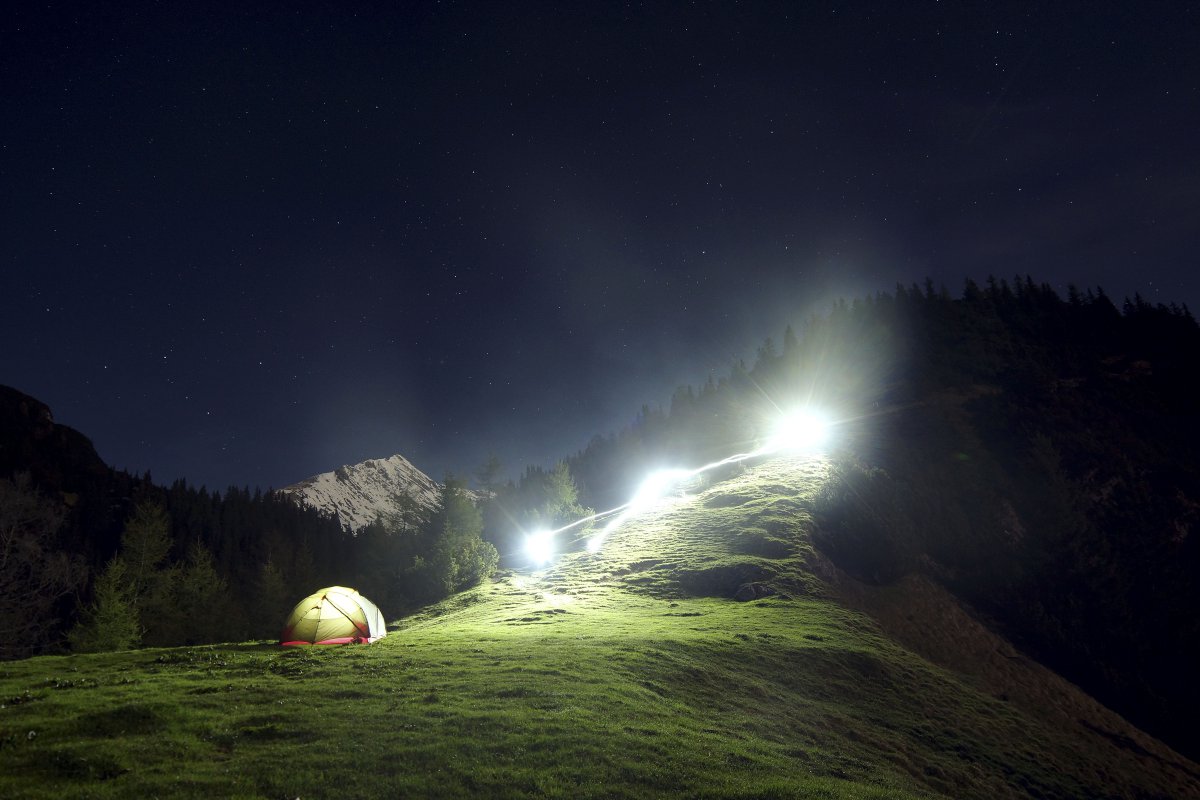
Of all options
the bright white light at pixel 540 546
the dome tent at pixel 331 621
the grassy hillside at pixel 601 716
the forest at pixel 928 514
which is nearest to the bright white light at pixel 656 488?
the forest at pixel 928 514

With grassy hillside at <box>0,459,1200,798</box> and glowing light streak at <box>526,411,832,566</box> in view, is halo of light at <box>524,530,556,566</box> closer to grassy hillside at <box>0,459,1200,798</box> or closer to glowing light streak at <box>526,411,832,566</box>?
glowing light streak at <box>526,411,832,566</box>

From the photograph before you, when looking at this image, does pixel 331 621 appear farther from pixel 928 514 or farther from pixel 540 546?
pixel 928 514

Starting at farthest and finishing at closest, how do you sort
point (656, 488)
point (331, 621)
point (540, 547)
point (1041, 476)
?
point (656, 488) < point (540, 547) < point (1041, 476) < point (331, 621)

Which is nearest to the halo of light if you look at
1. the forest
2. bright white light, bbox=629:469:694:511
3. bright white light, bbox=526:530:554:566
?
bright white light, bbox=526:530:554:566

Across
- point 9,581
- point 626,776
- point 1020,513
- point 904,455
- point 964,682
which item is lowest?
point 964,682

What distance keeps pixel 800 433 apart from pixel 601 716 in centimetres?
12888

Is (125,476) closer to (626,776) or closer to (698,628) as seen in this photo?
(698,628)

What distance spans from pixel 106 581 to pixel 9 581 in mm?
13718

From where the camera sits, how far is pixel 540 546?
111 metres

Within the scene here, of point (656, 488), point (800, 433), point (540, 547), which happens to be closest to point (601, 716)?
point (540, 547)

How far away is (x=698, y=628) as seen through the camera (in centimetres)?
4838

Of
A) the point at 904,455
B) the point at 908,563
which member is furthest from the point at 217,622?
the point at 904,455

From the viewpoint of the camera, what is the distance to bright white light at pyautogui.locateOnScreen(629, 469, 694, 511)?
123 metres

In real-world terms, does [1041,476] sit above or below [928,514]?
above
